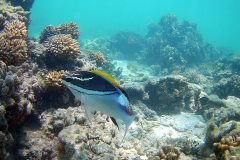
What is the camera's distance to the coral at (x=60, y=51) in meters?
4.35

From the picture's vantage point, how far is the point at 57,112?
3.09 m

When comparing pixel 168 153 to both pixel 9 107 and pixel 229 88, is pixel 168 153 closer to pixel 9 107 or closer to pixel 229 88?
pixel 9 107

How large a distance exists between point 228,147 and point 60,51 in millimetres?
4921

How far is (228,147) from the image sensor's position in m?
2.62

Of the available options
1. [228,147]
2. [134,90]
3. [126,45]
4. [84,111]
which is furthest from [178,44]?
[84,111]

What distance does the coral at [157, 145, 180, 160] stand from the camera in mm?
2912

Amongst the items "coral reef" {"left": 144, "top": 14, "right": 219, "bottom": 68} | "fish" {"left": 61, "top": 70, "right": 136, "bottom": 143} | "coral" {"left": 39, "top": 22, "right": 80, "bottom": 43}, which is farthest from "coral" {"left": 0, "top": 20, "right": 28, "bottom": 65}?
"coral reef" {"left": 144, "top": 14, "right": 219, "bottom": 68}

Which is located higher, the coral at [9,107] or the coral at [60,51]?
the coral at [60,51]

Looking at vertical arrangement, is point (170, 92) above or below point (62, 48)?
above

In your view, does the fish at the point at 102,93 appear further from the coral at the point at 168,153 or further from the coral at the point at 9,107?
the coral at the point at 168,153

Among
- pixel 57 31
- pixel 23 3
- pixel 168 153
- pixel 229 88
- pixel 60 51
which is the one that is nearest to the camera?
pixel 168 153

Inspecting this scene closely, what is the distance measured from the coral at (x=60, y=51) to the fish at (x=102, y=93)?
11.0ft

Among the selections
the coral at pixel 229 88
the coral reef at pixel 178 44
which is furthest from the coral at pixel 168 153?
the coral reef at pixel 178 44

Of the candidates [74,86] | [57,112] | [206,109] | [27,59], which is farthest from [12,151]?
[206,109]
